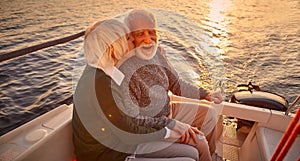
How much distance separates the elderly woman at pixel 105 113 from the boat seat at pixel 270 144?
713 millimetres

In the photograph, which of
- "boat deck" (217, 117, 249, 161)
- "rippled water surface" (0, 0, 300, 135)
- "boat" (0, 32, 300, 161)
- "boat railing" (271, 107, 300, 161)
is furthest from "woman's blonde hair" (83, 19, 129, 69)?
"rippled water surface" (0, 0, 300, 135)

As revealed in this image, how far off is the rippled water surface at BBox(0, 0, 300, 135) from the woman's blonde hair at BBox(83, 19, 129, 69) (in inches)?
136

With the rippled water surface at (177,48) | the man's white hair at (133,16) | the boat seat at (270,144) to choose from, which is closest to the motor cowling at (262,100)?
the boat seat at (270,144)

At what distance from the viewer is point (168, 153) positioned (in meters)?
1.35

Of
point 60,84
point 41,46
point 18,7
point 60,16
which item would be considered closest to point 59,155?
point 41,46

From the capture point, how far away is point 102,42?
3.98 feet

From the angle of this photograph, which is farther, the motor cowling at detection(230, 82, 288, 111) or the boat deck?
the motor cowling at detection(230, 82, 288, 111)

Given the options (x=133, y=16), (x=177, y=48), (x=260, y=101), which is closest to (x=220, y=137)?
(x=260, y=101)

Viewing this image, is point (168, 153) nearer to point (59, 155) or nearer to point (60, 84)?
point (59, 155)

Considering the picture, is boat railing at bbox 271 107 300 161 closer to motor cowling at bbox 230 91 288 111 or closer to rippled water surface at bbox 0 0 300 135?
motor cowling at bbox 230 91 288 111

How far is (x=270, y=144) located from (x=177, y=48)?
19.8 feet

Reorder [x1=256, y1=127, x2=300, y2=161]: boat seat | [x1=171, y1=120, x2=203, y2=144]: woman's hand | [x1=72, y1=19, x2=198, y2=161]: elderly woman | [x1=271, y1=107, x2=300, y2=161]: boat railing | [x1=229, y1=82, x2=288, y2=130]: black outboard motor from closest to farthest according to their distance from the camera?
[x1=271, y1=107, x2=300, y2=161]: boat railing
[x1=72, y1=19, x2=198, y2=161]: elderly woman
[x1=171, y1=120, x2=203, y2=144]: woman's hand
[x1=256, y1=127, x2=300, y2=161]: boat seat
[x1=229, y1=82, x2=288, y2=130]: black outboard motor

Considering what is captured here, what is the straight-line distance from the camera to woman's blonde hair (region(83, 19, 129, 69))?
120 cm

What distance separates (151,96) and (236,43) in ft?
24.8
